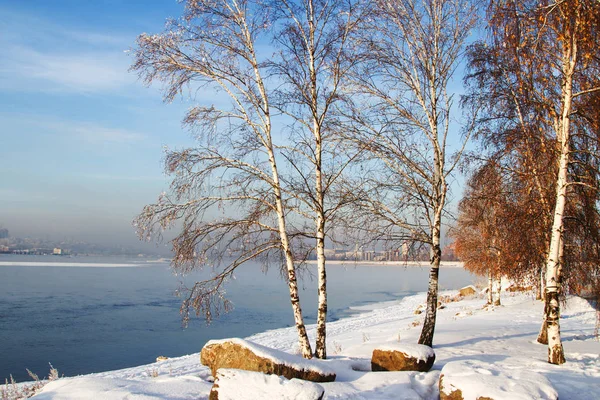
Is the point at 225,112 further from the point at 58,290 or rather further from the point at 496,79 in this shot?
the point at 58,290

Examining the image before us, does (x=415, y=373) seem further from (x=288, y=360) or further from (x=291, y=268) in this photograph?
(x=291, y=268)

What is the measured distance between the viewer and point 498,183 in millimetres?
12898

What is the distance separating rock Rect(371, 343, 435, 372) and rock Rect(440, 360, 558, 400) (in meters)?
1.32

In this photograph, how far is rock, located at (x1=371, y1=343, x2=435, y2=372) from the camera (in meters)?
9.52

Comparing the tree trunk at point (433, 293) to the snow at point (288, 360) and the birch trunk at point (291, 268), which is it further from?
the snow at point (288, 360)

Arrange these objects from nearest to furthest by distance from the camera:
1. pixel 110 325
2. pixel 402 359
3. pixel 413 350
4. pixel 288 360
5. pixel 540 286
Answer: pixel 288 360
pixel 402 359
pixel 413 350
pixel 540 286
pixel 110 325

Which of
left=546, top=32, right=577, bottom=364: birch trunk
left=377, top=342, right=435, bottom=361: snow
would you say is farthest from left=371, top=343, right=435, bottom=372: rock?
left=546, top=32, right=577, bottom=364: birch trunk

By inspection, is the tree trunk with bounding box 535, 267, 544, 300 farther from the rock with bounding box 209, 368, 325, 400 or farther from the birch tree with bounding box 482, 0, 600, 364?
the rock with bounding box 209, 368, 325, 400

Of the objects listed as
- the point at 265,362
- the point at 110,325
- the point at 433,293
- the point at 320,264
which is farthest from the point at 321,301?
the point at 110,325

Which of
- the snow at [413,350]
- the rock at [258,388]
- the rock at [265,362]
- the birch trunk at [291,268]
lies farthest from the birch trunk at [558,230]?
the rock at [258,388]

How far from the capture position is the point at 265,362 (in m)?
8.33

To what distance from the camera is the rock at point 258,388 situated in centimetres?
667

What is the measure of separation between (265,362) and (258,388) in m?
1.51

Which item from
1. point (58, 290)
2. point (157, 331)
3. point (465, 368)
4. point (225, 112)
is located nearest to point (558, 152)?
point (465, 368)
